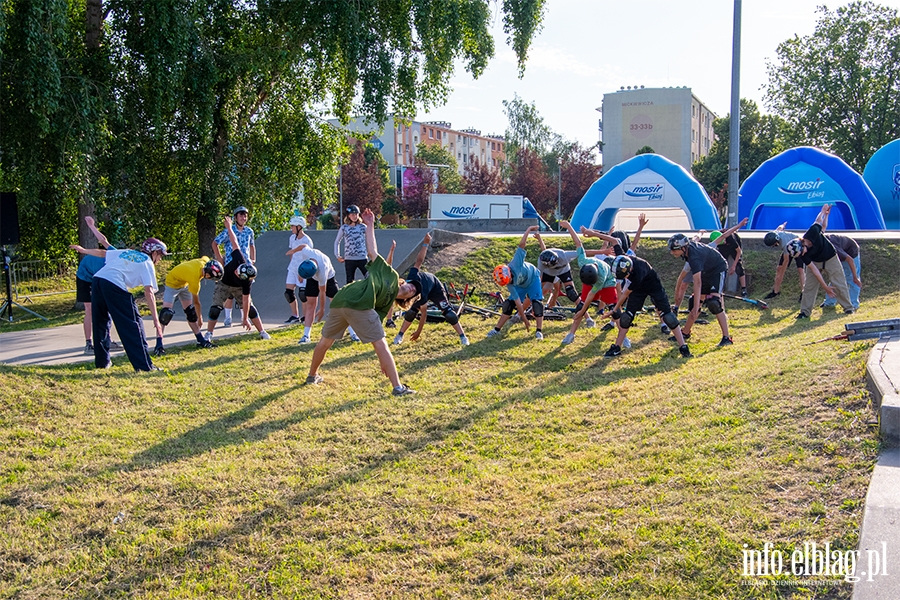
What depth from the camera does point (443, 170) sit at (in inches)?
2478

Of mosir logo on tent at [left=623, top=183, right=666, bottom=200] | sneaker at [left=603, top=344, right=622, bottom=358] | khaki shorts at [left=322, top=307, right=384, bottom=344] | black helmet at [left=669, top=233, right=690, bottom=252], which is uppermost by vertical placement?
mosir logo on tent at [left=623, top=183, right=666, bottom=200]

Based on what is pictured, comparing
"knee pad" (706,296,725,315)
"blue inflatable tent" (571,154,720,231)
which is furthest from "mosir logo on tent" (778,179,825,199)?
"knee pad" (706,296,725,315)

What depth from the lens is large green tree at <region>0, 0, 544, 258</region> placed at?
11789 mm

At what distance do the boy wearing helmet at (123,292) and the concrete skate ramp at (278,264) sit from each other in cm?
427

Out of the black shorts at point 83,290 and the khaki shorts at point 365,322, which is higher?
the black shorts at point 83,290

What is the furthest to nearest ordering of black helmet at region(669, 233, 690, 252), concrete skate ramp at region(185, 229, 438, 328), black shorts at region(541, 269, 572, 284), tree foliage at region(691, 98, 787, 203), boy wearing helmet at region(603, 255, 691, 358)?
1. tree foliage at region(691, 98, 787, 203)
2. concrete skate ramp at region(185, 229, 438, 328)
3. black shorts at region(541, 269, 572, 284)
4. boy wearing helmet at region(603, 255, 691, 358)
5. black helmet at region(669, 233, 690, 252)

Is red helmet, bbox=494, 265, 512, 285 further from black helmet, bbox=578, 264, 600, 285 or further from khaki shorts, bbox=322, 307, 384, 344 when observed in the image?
khaki shorts, bbox=322, 307, 384, 344

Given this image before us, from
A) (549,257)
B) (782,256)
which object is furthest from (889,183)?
(549,257)

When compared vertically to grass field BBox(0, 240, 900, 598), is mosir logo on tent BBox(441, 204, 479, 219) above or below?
above

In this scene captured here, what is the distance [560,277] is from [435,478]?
22.2 feet

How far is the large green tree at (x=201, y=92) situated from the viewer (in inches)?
464

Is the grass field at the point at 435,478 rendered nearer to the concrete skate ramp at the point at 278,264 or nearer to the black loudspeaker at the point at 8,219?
the concrete skate ramp at the point at 278,264

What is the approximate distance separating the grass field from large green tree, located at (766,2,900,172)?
39.8 meters

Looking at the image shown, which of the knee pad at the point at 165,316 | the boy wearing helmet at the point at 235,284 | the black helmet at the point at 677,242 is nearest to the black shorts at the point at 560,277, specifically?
the black helmet at the point at 677,242
